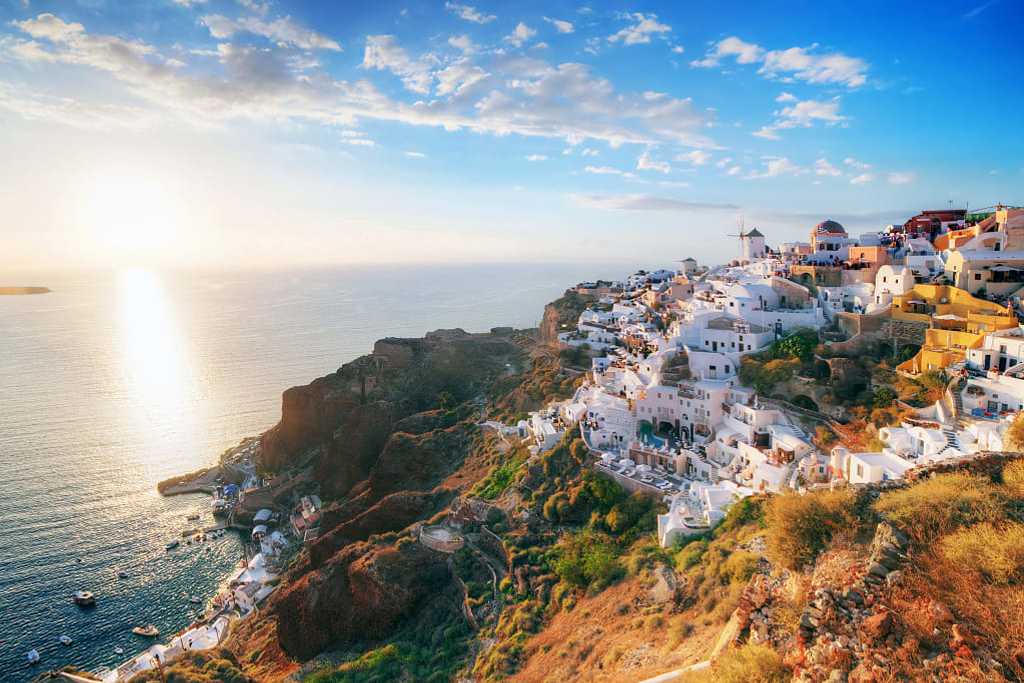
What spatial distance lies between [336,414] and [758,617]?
45.8 metres

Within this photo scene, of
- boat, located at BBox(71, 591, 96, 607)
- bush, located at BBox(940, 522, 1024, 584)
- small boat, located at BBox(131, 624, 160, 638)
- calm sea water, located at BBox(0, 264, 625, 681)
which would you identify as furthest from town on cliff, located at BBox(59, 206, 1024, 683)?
boat, located at BBox(71, 591, 96, 607)

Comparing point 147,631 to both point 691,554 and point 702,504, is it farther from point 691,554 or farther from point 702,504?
point 702,504

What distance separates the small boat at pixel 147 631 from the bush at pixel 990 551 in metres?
37.7

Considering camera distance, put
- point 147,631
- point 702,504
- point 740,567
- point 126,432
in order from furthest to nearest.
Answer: point 126,432 → point 147,631 → point 702,504 → point 740,567

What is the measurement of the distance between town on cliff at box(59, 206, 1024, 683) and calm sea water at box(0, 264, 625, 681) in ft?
15.3

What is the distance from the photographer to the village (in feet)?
72.8

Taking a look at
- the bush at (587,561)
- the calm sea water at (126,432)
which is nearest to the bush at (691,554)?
the bush at (587,561)

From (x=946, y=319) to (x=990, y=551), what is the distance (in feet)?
75.8

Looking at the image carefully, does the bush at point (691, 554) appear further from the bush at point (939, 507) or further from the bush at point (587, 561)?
the bush at point (939, 507)

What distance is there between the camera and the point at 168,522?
42812 mm

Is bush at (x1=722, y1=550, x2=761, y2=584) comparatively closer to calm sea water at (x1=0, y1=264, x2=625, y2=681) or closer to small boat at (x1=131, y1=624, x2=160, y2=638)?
calm sea water at (x1=0, y1=264, x2=625, y2=681)

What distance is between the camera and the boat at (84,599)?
108 feet

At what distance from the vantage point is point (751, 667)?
391 inches

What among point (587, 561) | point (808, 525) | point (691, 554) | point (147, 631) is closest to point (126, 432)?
point (147, 631)
